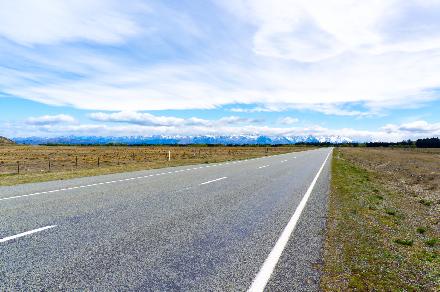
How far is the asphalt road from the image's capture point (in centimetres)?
454

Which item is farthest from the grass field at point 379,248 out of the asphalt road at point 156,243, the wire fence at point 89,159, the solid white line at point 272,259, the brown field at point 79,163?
the wire fence at point 89,159

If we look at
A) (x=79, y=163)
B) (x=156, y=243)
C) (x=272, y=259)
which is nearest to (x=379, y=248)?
(x=272, y=259)

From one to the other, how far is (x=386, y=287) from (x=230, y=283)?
7.28 feet

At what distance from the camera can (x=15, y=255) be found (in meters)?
5.27

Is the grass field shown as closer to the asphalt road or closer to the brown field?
the asphalt road

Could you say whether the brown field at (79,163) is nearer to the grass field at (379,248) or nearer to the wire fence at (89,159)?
the wire fence at (89,159)

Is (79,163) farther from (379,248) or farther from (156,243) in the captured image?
(379,248)

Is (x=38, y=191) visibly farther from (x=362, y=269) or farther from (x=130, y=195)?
(x=362, y=269)

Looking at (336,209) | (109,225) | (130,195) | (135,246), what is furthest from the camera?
(130,195)

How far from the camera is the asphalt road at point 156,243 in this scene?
4.54 m

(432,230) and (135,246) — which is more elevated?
(135,246)

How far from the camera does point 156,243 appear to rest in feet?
20.1

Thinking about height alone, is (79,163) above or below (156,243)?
below

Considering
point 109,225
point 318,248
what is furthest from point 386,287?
point 109,225
